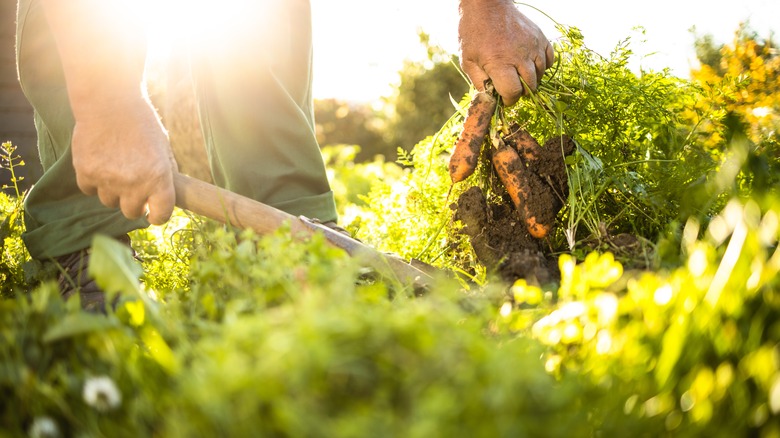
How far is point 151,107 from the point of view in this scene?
2.08 metres

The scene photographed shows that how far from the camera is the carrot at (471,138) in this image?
7.59 ft

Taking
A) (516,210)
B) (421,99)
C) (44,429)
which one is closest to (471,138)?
(516,210)

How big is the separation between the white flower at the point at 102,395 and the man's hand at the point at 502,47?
1.68 m

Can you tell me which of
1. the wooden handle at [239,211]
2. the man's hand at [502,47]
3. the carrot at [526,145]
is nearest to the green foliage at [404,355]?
the wooden handle at [239,211]

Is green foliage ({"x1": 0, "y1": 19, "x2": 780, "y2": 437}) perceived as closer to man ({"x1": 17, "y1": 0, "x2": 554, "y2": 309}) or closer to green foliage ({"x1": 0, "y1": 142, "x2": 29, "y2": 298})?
man ({"x1": 17, "y1": 0, "x2": 554, "y2": 309})

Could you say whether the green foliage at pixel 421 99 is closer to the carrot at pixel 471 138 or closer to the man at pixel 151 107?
the man at pixel 151 107

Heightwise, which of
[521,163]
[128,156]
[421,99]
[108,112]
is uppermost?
[108,112]

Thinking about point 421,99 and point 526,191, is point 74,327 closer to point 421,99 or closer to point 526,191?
point 526,191

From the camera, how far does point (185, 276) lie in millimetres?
2436

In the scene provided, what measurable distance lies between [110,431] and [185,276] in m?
1.48

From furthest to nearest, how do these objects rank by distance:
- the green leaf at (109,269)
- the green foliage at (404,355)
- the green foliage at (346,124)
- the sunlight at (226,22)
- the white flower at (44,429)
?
the green foliage at (346,124), the sunlight at (226,22), the green leaf at (109,269), the white flower at (44,429), the green foliage at (404,355)

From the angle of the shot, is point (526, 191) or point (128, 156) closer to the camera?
point (128, 156)

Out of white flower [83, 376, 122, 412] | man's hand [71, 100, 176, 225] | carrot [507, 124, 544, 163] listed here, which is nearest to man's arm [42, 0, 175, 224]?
man's hand [71, 100, 176, 225]

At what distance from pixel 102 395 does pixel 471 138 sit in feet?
5.23
